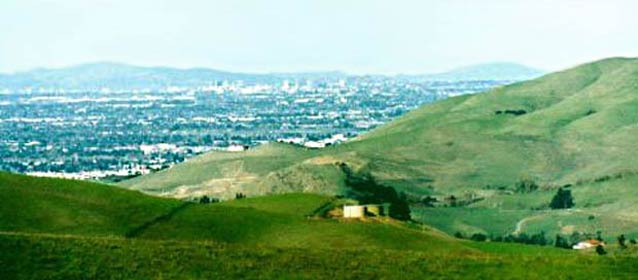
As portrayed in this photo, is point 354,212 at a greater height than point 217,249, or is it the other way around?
point 217,249

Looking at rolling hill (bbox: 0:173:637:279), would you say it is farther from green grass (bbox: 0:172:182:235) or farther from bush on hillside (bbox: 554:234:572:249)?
bush on hillside (bbox: 554:234:572:249)

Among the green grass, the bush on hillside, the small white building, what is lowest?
the bush on hillside

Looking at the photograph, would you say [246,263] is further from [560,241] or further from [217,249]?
[560,241]

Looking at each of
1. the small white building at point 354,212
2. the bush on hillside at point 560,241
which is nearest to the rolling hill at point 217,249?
the small white building at point 354,212

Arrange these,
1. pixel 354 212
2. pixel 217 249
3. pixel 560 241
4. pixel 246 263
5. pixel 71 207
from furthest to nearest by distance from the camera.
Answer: pixel 560 241, pixel 354 212, pixel 71 207, pixel 217 249, pixel 246 263

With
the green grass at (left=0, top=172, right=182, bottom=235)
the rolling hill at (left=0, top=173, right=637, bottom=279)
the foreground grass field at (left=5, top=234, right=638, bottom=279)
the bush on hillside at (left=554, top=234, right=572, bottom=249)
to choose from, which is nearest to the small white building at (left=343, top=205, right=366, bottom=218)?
the rolling hill at (left=0, top=173, right=637, bottom=279)

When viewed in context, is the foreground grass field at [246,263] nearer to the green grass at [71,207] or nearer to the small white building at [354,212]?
the green grass at [71,207]

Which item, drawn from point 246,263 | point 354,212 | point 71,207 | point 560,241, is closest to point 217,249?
point 246,263

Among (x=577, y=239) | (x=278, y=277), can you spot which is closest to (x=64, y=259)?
(x=278, y=277)

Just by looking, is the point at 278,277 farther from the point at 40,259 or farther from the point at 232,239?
the point at 232,239
